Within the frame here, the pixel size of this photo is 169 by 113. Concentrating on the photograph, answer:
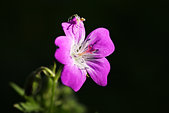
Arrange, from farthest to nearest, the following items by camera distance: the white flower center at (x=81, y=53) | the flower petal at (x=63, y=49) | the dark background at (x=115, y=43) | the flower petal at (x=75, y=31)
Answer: the dark background at (x=115, y=43) → the white flower center at (x=81, y=53) → the flower petal at (x=75, y=31) → the flower petal at (x=63, y=49)

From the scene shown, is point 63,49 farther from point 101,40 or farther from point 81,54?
point 101,40

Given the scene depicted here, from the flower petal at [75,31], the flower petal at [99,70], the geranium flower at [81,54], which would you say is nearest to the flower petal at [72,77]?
the geranium flower at [81,54]

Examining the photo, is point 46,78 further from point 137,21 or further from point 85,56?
point 137,21

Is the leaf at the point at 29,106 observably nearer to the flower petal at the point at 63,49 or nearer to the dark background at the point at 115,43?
the flower petal at the point at 63,49

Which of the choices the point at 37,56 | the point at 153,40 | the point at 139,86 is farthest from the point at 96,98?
the point at 153,40

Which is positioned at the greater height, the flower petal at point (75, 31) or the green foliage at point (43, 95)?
the flower petal at point (75, 31)

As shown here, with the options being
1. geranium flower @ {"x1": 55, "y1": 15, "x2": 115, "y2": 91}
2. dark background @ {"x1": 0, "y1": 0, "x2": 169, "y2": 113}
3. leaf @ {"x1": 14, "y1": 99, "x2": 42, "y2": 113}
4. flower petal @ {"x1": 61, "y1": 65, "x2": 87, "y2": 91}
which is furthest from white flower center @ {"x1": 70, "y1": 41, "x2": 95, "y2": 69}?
dark background @ {"x1": 0, "y1": 0, "x2": 169, "y2": 113}
